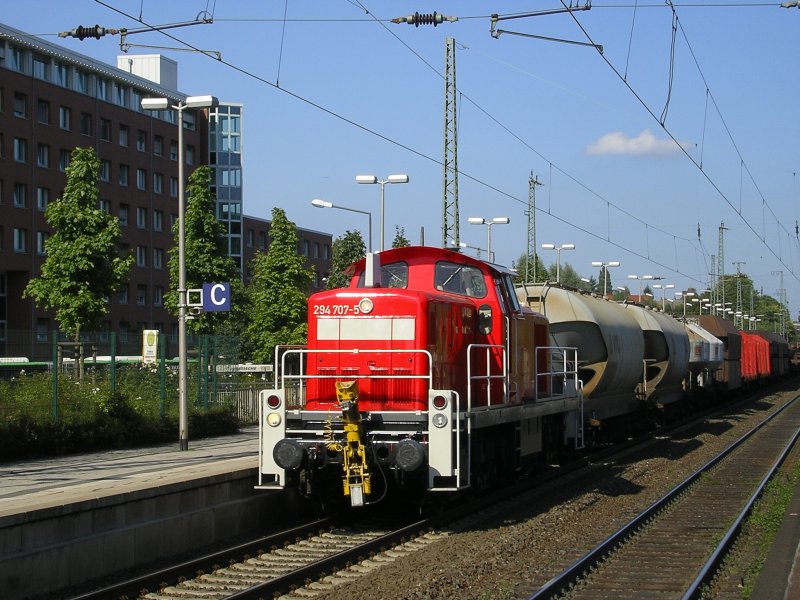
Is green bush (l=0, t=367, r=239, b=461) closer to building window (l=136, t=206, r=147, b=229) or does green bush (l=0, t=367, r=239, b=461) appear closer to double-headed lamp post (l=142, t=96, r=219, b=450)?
double-headed lamp post (l=142, t=96, r=219, b=450)

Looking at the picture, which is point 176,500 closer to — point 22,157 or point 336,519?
point 336,519

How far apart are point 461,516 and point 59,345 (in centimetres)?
933

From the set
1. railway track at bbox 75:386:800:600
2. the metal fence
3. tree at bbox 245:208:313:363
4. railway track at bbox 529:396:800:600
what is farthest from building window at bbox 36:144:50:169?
railway track at bbox 75:386:800:600

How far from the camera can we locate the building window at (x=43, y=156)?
62.5 metres

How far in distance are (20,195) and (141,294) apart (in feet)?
44.4

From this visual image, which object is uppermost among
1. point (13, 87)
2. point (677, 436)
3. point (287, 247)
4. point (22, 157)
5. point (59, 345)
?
point (13, 87)

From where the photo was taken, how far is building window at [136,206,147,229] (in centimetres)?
7225

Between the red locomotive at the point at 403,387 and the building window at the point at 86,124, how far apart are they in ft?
185

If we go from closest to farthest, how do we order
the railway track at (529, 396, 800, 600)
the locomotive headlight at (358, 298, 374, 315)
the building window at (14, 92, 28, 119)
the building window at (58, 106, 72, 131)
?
1. the railway track at (529, 396, 800, 600)
2. the locomotive headlight at (358, 298, 374, 315)
3. the building window at (14, 92, 28, 119)
4. the building window at (58, 106, 72, 131)

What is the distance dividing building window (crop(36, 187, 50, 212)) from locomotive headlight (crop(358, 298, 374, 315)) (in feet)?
177

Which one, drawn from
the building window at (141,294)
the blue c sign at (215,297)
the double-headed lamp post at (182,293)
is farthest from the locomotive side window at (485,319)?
the building window at (141,294)

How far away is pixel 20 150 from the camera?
61.1 meters

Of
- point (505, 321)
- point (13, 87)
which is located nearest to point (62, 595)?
point (505, 321)

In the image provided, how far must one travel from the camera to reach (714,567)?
429 inches
